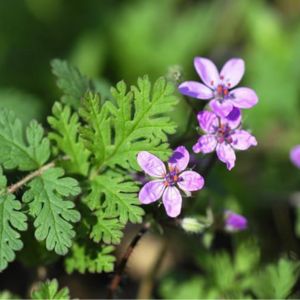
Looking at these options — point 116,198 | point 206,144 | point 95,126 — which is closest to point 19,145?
point 95,126

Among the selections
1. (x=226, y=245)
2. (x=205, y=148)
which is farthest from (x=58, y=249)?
(x=226, y=245)

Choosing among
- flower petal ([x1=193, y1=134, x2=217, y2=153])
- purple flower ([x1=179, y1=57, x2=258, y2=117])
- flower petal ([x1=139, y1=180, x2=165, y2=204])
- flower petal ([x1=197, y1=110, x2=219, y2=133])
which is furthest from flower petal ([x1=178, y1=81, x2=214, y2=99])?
flower petal ([x1=139, y1=180, x2=165, y2=204])

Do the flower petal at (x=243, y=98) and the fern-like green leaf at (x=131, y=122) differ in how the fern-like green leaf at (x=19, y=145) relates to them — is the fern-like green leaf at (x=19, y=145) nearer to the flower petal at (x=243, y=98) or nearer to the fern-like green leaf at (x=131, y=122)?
the fern-like green leaf at (x=131, y=122)

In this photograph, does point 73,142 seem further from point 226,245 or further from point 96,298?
point 226,245

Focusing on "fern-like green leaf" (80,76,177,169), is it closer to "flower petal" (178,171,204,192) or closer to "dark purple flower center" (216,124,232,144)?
"flower petal" (178,171,204,192)

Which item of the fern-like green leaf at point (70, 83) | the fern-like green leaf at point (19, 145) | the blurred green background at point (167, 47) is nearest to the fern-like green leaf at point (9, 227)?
the fern-like green leaf at point (19, 145)

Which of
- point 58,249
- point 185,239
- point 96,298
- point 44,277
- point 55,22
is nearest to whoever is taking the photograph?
point 58,249

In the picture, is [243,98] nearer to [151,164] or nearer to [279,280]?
[151,164]
